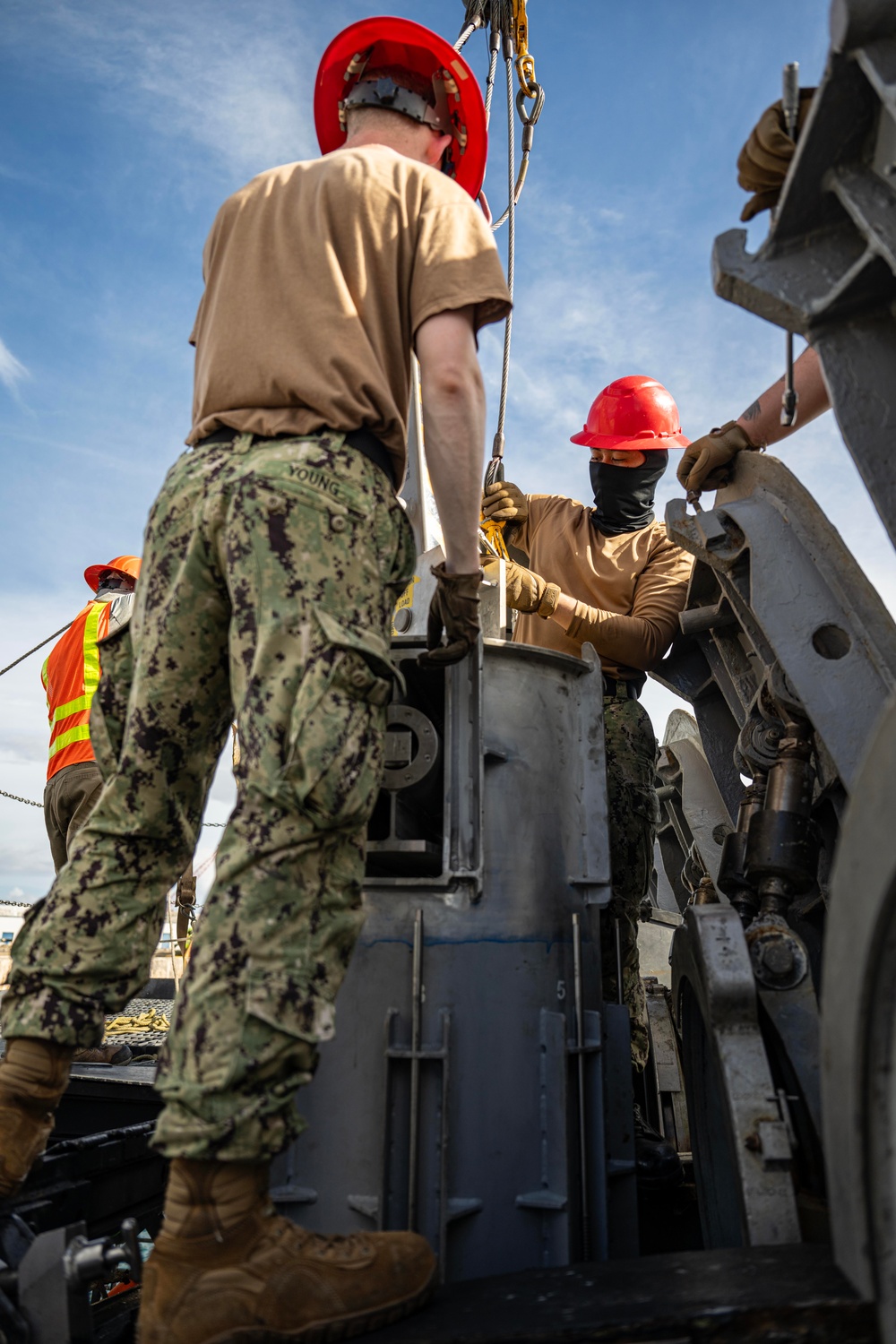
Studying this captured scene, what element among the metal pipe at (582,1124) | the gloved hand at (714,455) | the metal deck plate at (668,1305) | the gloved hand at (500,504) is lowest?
the metal deck plate at (668,1305)

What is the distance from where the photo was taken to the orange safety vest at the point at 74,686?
5.29 m

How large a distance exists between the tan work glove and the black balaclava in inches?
85.4

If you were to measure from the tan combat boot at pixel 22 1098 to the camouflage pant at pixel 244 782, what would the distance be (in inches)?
1.6

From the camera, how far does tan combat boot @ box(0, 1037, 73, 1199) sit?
1716mm

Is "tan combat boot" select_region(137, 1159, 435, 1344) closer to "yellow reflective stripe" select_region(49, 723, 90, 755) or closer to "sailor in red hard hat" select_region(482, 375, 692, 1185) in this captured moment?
"sailor in red hard hat" select_region(482, 375, 692, 1185)

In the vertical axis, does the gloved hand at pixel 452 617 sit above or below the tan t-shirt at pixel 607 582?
below

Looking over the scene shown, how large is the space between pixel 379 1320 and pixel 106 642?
1359 mm

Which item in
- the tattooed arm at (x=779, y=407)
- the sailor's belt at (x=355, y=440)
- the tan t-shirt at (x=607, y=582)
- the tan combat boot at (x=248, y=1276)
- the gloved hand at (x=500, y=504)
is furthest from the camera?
the gloved hand at (x=500, y=504)

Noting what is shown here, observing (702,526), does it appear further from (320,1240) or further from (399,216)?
(320,1240)

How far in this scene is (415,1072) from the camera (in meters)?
2.05

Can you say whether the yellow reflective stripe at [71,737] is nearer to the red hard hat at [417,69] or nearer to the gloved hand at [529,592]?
the gloved hand at [529,592]

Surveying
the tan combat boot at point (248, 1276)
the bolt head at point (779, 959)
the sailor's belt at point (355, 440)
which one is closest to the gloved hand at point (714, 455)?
the sailor's belt at point (355, 440)

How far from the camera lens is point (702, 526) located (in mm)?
2748

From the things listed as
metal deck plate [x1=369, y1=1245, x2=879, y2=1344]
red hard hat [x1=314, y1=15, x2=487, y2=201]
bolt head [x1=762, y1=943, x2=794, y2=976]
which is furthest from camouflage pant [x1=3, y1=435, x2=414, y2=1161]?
red hard hat [x1=314, y1=15, x2=487, y2=201]
